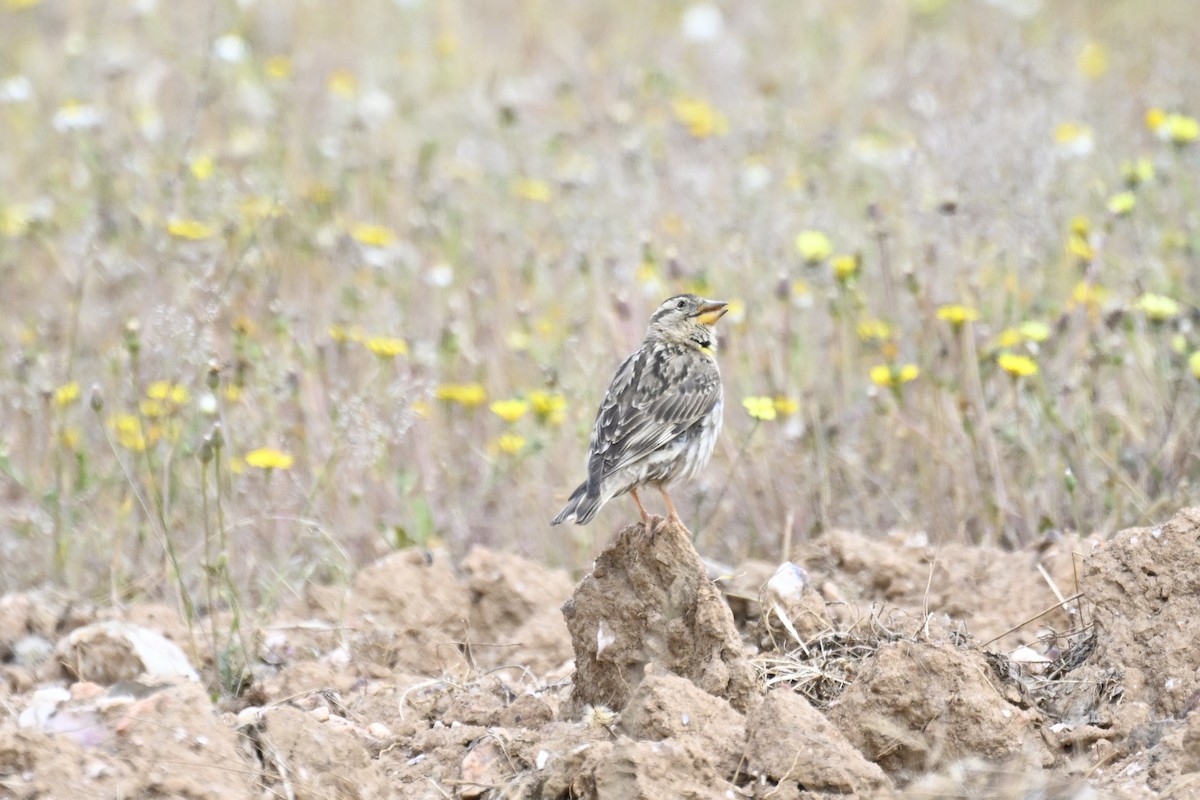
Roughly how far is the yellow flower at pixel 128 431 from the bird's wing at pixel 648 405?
2.04 metres

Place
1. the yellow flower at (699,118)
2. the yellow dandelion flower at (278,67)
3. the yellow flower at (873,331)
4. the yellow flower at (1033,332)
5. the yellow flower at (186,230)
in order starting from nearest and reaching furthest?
the yellow flower at (1033,332) → the yellow flower at (873,331) → the yellow flower at (186,230) → the yellow flower at (699,118) → the yellow dandelion flower at (278,67)

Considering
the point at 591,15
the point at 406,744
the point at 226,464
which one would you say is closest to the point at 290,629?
the point at 226,464

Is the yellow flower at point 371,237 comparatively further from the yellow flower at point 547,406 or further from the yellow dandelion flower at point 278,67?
the yellow dandelion flower at point 278,67

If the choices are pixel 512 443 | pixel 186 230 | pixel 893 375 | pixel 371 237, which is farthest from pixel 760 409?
pixel 371 237

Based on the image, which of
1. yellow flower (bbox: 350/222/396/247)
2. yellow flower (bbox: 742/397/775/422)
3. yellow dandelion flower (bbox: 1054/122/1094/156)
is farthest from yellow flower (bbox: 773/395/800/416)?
yellow flower (bbox: 350/222/396/247)

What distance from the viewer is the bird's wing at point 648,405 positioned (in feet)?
16.2

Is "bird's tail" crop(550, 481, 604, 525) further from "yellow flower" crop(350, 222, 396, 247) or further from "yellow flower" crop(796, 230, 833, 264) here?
"yellow flower" crop(350, 222, 396, 247)

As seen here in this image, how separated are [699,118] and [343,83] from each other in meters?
2.78

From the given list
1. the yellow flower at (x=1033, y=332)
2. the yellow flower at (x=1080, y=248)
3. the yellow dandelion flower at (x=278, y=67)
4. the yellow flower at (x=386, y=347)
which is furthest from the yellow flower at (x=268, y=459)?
the yellow dandelion flower at (x=278, y=67)

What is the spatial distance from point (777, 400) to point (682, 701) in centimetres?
282

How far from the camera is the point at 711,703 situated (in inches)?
154

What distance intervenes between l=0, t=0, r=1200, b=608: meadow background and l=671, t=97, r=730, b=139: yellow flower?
0.14 ft

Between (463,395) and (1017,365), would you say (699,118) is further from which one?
(1017,365)

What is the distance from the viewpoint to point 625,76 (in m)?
11.1
